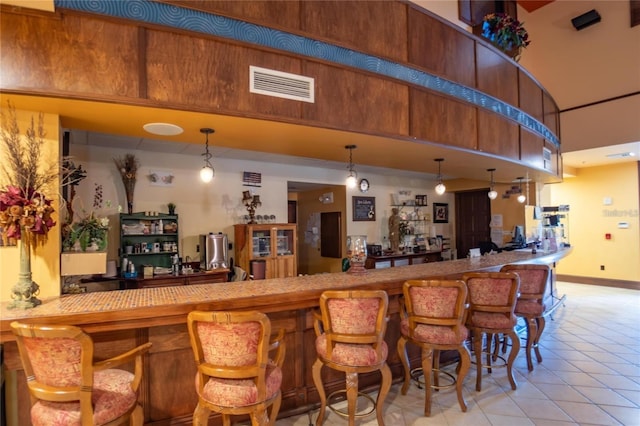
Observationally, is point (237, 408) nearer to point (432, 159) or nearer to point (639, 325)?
point (432, 159)

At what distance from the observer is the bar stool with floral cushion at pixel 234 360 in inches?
68.3

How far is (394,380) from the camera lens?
3.18 metres

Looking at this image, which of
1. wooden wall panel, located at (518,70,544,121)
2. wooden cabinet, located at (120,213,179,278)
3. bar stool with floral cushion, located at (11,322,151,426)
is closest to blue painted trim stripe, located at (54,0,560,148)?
wooden wall panel, located at (518,70,544,121)

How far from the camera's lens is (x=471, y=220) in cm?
825

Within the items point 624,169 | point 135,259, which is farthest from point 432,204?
point 135,259

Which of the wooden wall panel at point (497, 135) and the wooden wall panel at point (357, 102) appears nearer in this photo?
→ the wooden wall panel at point (357, 102)

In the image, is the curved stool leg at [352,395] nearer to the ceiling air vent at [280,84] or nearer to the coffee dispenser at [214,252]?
the ceiling air vent at [280,84]

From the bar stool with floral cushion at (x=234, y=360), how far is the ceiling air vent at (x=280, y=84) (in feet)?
5.82

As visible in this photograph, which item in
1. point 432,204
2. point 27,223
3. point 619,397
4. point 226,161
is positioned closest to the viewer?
point 27,223

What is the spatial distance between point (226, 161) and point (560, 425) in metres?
5.52

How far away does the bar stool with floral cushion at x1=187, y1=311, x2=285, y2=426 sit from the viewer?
5.69ft

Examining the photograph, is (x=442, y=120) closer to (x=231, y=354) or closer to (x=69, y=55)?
(x=231, y=354)

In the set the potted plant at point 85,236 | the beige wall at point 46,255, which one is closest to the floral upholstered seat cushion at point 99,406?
the beige wall at point 46,255

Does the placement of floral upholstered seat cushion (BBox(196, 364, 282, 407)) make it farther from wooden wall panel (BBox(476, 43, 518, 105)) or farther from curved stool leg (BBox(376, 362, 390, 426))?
wooden wall panel (BBox(476, 43, 518, 105))
